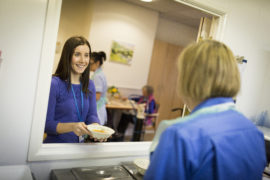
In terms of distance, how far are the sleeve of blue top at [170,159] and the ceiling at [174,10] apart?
354 centimetres

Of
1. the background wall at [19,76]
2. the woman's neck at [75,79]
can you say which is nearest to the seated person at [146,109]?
the woman's neck at [75,79]

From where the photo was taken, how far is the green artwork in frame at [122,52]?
14.8ft

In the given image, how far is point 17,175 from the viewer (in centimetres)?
118

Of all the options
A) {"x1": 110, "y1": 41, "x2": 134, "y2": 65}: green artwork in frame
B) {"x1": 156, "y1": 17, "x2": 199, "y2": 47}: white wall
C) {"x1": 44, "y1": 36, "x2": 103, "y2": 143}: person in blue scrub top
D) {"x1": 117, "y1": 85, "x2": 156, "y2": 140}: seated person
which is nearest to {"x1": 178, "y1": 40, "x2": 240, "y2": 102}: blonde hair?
{"x1": 44, "y1": 36, "x2": 103, "y2": 143}: person in blue scrub top

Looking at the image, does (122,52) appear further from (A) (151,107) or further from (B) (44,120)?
(B) (44,120)

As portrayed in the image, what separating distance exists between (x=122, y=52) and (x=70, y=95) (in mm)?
3181

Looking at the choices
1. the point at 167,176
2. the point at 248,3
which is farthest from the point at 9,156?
the point at 248,3

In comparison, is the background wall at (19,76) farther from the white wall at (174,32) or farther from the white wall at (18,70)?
the white wall at (174,32)

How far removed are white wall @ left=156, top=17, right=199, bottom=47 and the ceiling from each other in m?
0.14

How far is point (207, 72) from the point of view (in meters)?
0.76

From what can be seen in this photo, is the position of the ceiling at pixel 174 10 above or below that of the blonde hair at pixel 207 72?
above

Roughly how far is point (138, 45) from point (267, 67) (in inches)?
114

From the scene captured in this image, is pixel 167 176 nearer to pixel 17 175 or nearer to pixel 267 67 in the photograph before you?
pixel 17 175

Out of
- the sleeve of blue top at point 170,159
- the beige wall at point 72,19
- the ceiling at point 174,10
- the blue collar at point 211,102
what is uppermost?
the ceiling at point 174,10
